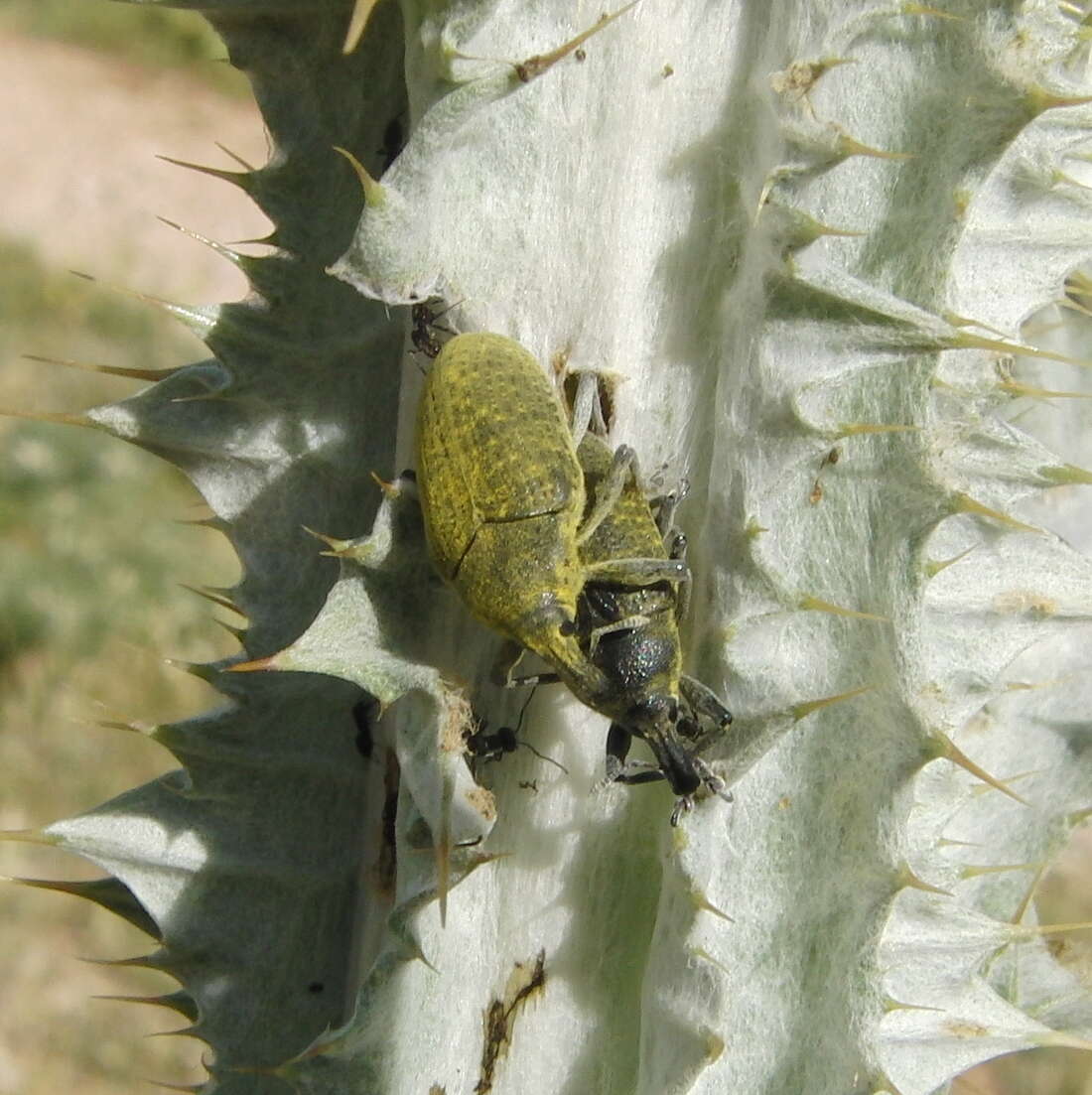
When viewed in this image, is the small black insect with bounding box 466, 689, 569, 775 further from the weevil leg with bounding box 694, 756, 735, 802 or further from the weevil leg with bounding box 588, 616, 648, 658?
the weevil leg with bounding box 694, 756, 735, 802

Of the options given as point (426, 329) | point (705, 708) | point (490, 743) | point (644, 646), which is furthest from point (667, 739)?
point (426, 329)

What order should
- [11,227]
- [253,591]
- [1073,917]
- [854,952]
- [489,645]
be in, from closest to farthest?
[854,952]
[489,645]
[253,591]
[1073,917]
[11,227]

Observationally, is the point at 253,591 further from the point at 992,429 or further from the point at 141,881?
the point at 992,429

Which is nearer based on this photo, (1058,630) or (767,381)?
(767,381)

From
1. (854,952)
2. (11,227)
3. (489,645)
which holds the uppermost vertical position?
(11,227)

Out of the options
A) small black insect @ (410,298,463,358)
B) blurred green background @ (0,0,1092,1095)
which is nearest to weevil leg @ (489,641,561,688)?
small black insect @ (410,298,463,358)

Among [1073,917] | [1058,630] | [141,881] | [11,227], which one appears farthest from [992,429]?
[11,227]
